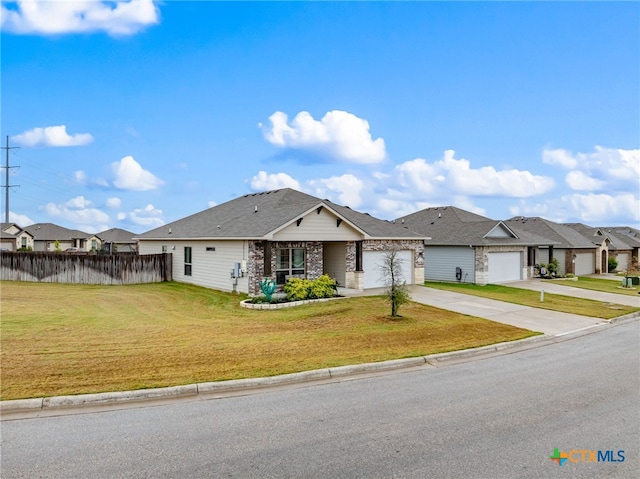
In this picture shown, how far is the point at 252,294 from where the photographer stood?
69.6 ft

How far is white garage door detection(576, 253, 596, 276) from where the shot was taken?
41281 mm

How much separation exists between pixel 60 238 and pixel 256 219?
62.3 m

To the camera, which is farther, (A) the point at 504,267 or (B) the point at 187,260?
(A) the point at 504,267

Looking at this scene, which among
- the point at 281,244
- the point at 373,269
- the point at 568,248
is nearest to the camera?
the point at 281,244

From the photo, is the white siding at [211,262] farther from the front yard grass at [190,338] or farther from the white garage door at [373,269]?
the white garage door at [373,269]

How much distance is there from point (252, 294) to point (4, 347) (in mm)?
11270

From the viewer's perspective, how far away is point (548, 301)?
917 inches

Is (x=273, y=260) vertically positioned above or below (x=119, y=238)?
below

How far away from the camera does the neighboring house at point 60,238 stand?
72438mm

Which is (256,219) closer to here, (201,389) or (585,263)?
(201,389)

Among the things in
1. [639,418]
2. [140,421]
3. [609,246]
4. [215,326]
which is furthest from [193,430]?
[609,246]

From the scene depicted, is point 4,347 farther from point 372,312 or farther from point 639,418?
point 639,418

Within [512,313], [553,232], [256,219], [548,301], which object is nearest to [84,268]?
[256,219]

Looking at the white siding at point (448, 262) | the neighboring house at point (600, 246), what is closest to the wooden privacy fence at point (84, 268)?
the white siding at point (448, 262)
